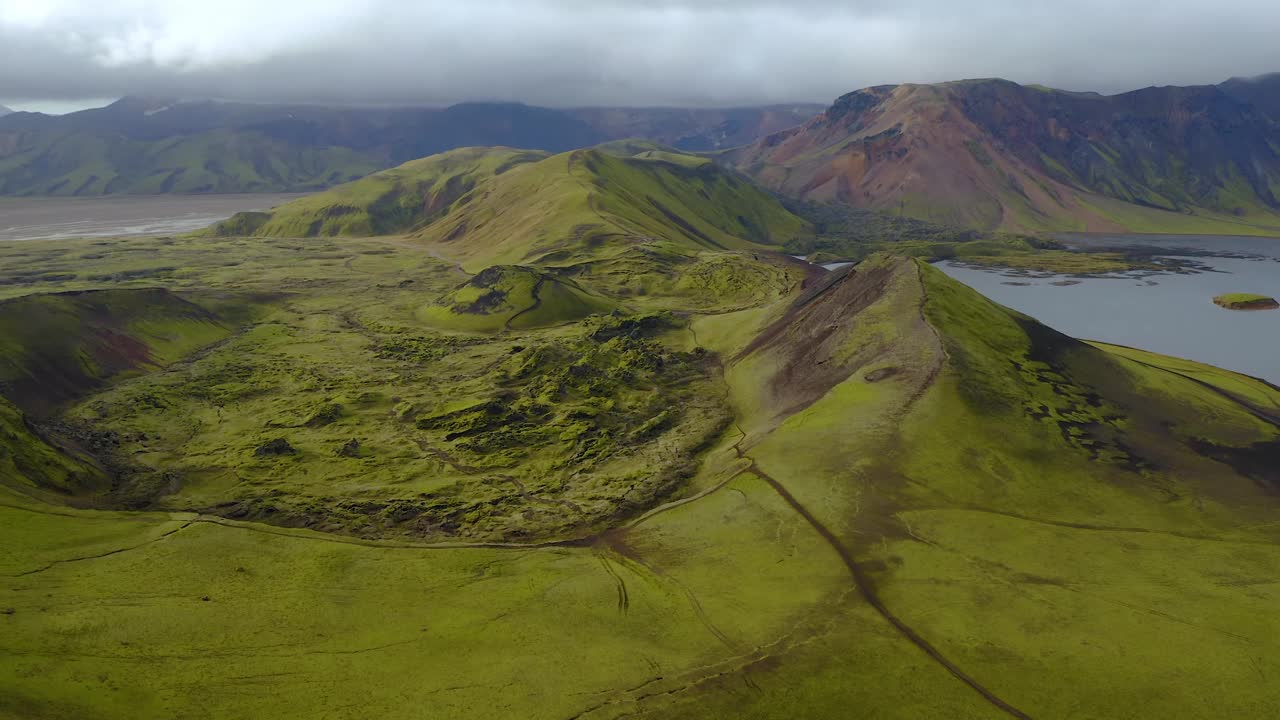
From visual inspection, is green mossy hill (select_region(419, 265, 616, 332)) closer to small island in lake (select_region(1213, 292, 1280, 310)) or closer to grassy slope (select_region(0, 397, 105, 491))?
grassy slope (select_region(0, 397, 105, 491))

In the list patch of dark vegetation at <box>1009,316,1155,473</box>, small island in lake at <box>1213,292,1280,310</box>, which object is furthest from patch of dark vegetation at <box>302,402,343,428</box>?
small island in lake at <box>1213,292,1280,310</box>

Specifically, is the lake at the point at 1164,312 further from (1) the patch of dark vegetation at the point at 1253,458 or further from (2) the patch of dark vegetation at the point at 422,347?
(2) the patch of dark vegetation at the point at 422,347

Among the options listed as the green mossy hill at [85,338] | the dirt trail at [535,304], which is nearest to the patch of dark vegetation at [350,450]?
the green mossy hill at [85,338]

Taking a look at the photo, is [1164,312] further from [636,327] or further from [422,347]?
[422,347]

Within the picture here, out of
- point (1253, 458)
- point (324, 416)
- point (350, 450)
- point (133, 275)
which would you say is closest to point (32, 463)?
point (350, 450)

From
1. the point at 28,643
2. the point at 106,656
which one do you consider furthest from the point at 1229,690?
the point at 28,643
